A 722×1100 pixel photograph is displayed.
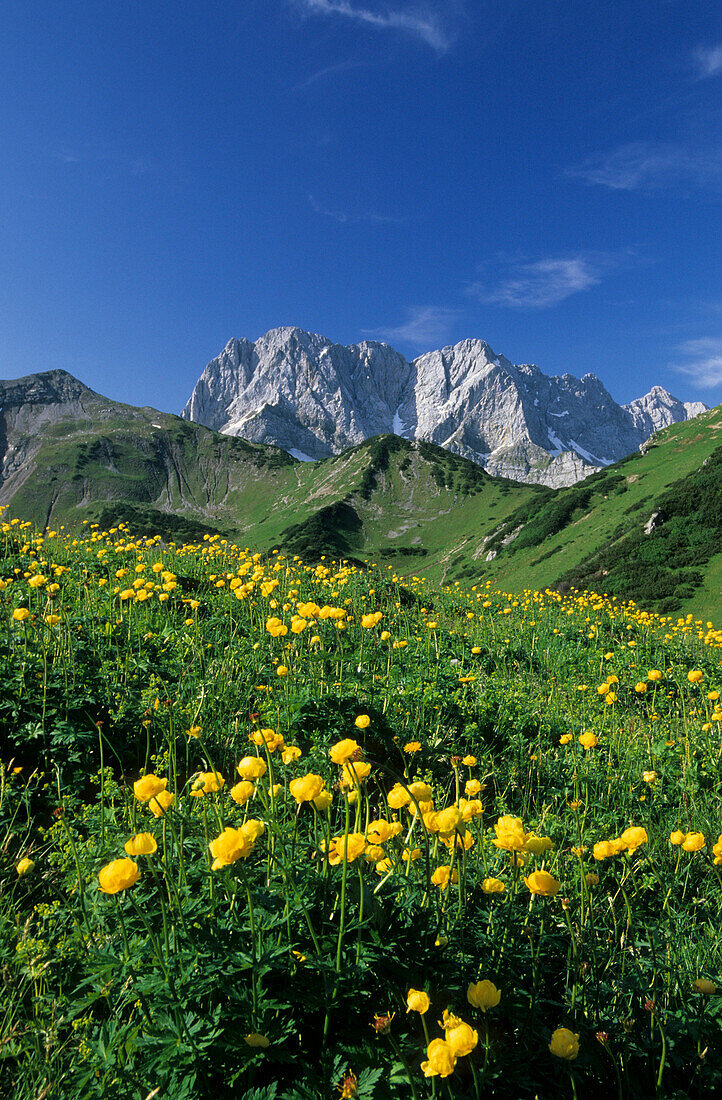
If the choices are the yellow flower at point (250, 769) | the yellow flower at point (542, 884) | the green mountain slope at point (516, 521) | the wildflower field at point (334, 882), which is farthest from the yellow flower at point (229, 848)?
the green mountain slope at point (516, 521)

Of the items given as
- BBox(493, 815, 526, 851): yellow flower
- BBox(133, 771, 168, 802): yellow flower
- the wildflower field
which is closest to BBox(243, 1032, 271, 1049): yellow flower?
the wildflower field

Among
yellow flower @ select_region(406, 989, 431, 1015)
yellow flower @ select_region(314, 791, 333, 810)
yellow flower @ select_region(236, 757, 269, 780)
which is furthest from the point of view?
yellow flower @ select_region(236, 757, 269, 780)

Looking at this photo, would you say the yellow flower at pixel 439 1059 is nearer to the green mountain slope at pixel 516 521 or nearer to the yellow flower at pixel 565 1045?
the yellow flower at pixel 565 1045

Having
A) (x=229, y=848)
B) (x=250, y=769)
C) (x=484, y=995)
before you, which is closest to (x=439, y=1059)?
(x=484, y=995)

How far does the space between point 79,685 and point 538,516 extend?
85416 millimetres

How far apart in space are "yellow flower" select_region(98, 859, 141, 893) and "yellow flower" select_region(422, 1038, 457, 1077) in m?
1.04

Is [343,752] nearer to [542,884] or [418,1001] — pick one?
[418,1001]

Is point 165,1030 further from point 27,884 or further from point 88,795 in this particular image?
point 88,795

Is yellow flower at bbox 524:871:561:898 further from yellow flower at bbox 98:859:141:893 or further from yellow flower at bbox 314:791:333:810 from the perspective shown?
yellow flower at bbox 98:859:141:893

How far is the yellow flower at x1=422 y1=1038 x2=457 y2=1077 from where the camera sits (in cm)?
129

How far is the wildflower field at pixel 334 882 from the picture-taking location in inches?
68.3

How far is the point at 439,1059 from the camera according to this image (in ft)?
4.31

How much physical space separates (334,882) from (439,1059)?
961 millimetres

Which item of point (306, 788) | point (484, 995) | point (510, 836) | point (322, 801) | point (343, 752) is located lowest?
point (484, 995)
